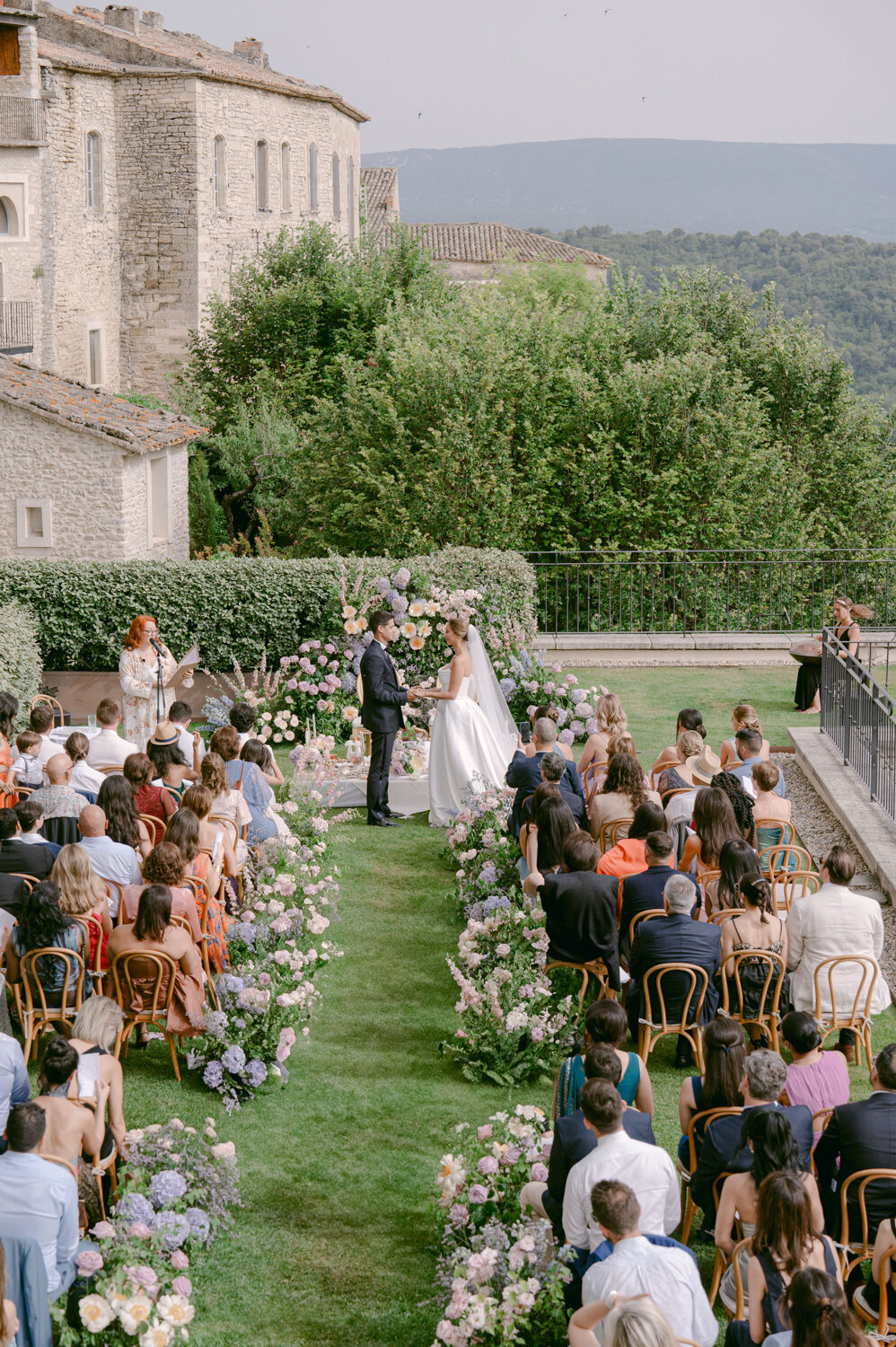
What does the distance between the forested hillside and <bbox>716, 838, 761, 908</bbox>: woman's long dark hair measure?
177 feet

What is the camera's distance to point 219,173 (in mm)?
41469

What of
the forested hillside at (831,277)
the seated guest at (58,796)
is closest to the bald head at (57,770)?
the seated guest at (58,796)

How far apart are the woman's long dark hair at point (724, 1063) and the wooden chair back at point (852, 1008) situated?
1.67 m

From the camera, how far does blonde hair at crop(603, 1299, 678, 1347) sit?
3.65 m

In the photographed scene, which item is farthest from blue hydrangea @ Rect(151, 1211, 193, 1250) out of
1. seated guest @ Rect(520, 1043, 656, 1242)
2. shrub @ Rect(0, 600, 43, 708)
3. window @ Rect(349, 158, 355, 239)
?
window @ Rect(349, 158, 355, 239)

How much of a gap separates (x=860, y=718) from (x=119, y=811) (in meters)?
7.32

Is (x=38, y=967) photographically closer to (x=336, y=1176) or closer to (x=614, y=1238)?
(x=336, y=1176)

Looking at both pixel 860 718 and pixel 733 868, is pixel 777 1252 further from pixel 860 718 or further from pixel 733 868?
pixel 860 718

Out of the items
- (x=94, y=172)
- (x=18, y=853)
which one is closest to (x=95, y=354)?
(x=94, y=172)

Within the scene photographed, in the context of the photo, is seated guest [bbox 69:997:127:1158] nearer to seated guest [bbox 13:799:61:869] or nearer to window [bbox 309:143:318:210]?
seated guest [bbox 13:799:61:869]

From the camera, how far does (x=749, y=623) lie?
22625 mm

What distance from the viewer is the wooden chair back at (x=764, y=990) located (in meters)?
7.23

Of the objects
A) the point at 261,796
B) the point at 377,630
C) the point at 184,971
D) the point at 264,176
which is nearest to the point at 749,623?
the point at 377,630

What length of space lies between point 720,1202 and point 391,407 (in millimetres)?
17751
